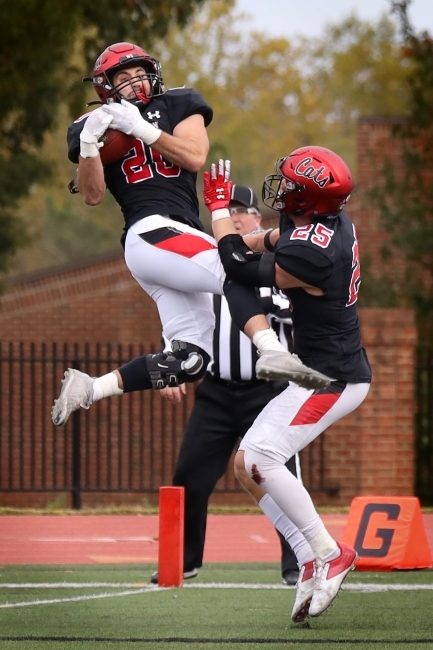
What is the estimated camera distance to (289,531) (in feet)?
20.5

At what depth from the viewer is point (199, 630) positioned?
18.6 feet

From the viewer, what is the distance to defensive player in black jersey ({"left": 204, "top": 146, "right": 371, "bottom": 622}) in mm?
5758

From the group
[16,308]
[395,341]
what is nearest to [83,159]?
[395,341]

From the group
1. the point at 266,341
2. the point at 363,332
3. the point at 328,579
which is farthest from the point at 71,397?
the point at 363,332

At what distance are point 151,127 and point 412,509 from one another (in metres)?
3.67

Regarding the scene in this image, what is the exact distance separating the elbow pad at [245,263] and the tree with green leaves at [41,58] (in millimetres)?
10429

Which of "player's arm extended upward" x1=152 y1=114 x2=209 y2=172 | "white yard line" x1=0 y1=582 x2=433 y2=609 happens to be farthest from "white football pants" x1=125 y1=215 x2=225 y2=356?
"white yard line" x1=0 y1=582 x2=433 y2=609

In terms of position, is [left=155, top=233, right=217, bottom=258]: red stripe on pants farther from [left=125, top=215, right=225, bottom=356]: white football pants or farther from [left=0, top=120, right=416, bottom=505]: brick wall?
[left=0, top=120, right=416, bottom=505]: brick wall

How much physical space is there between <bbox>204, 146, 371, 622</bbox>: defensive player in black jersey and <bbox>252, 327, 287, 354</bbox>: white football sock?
0.15m

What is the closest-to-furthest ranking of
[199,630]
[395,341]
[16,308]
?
Answer: [199,630], [395,341], [16,308]

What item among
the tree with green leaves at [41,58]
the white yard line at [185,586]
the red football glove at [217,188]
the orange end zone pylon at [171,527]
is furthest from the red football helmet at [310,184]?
the tree with green leaves at [41,58]

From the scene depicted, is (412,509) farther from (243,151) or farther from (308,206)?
(243,151)

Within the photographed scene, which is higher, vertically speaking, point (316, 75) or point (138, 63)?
point (316, 75)

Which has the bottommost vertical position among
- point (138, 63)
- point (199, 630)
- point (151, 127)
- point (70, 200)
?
point (199, 630)
